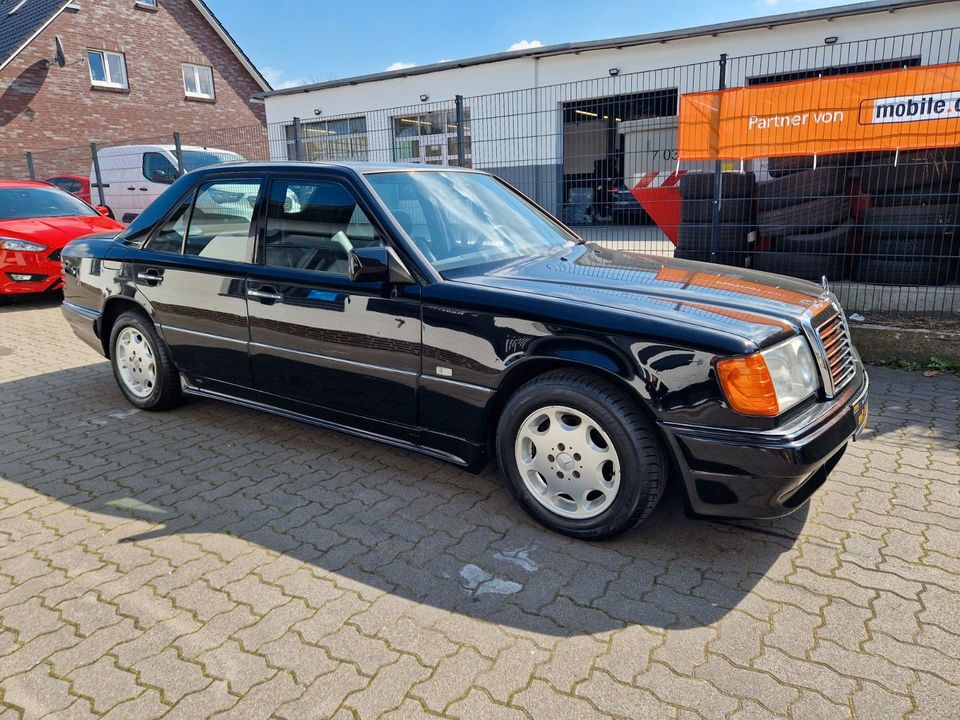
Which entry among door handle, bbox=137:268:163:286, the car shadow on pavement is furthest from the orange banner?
door handle, bbox=137:268:163:286

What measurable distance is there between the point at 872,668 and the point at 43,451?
4501mm

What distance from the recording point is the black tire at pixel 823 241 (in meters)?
6.07

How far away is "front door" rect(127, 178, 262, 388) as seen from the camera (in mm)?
4004

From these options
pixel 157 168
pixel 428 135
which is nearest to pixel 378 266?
pixel 157 168

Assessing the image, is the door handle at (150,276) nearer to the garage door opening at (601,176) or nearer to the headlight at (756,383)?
the headlight at (756,383)

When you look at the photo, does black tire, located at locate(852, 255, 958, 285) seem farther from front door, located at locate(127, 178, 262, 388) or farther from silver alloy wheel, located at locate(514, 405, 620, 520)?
front door, located at locate(127, 178, 262, 388)

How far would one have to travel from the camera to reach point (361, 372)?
352cm

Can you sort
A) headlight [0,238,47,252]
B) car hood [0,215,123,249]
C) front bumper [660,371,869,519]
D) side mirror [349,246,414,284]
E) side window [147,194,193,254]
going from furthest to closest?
1. car hood [0,215,123,249]
2. headlight [0,238,47,252]
3. side window [147,194,193,254]
4. side mirror [349,246,414,284]
5. front bumper [660,371,869,519]

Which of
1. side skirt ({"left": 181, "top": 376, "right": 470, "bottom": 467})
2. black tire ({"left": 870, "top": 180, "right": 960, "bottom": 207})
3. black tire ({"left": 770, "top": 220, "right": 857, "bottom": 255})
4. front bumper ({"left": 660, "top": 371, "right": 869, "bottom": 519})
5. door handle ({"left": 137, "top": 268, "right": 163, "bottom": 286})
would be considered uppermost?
black tire ({"left": 870, "top": 180, "right": 960, "bottom": 207})

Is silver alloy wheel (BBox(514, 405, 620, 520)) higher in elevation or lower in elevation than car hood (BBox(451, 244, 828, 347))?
lower

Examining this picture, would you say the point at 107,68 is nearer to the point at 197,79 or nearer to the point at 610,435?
the point at 197,79

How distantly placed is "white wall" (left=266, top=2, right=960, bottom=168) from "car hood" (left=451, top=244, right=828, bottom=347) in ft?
17.3

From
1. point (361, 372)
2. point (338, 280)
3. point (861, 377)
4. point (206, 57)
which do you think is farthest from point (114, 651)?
point (206, 57)

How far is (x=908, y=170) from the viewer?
18.9ft
